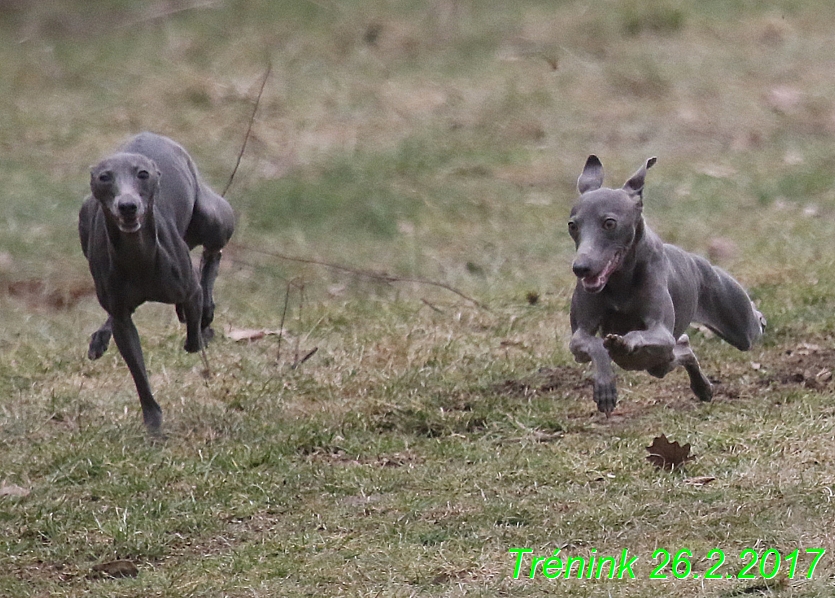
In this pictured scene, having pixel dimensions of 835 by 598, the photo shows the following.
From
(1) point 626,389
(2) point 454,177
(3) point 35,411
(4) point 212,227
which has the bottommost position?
(2) point 454,177

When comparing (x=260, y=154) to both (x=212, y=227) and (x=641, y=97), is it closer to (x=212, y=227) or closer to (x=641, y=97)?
(x=641, y=97)

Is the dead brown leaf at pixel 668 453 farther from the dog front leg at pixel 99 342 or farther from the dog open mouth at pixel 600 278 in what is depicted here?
the dog front leg at pixel 99 342

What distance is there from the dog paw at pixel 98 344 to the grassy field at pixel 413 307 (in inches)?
13.2

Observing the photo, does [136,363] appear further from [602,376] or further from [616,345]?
[616,345]

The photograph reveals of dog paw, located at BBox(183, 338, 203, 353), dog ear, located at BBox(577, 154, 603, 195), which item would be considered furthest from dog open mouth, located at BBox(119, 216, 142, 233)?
dog ear, located at BBox(577, 154, 603, 195)

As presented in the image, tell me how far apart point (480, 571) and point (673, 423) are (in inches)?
73.8

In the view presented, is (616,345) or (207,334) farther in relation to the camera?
(207,334)

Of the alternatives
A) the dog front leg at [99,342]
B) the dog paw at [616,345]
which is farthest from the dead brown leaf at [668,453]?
the dog front leg at [99,342]

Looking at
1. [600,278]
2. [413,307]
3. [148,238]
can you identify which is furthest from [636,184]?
[413,307]

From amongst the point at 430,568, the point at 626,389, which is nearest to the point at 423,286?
the point at 626,389

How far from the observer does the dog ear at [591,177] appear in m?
5.22

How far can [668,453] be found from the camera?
227 inches

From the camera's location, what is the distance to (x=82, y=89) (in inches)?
546

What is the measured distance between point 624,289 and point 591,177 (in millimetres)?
418
